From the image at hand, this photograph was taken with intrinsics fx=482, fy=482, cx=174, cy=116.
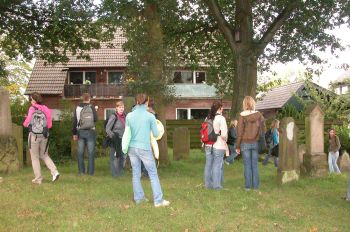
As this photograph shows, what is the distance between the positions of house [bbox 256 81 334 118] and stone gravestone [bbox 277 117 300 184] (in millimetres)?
24465

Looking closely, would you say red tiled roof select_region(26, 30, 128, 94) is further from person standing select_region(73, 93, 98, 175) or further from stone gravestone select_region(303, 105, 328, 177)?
stone gravestone select_region(303, 105, 328, 177)

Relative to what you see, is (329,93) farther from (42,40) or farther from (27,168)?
(27,168)

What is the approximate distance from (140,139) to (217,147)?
82.6 inches

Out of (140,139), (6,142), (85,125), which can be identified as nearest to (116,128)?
(85,125)

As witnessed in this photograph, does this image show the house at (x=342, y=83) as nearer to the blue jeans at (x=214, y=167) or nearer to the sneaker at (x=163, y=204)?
the blue jeans at (x=214, y=167)

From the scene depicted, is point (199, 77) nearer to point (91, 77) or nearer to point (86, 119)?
point (91, 77)

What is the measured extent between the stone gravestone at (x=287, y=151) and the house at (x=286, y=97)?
963 inches

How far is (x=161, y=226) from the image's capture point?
6.65 m

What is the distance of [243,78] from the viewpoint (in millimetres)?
17406

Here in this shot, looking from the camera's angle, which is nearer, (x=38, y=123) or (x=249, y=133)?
(x=249, y=133)

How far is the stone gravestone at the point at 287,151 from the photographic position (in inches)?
423

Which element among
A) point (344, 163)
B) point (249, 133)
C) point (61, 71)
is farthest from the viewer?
point (61, 71)

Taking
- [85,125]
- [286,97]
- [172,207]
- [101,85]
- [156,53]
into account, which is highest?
[101,85]

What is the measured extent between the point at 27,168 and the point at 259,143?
6611 mm
